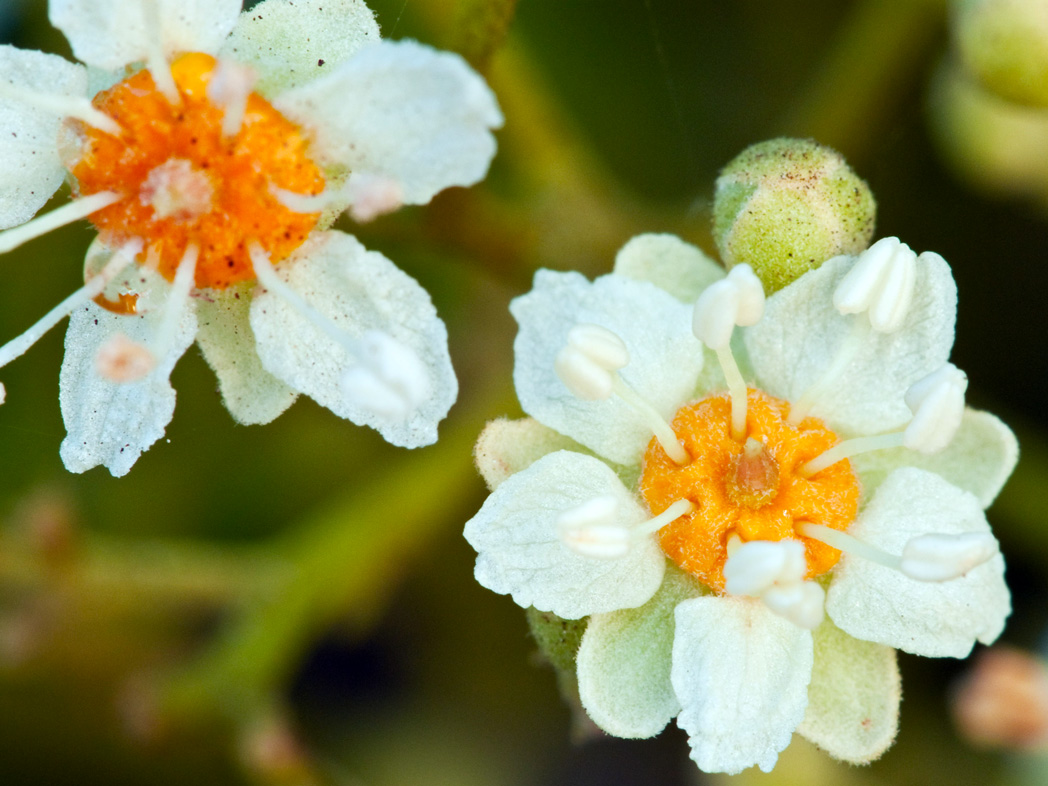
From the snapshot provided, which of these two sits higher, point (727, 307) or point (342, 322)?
point (727, 307)

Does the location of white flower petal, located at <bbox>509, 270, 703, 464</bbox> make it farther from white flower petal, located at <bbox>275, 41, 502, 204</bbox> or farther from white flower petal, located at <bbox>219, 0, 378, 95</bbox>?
white flower petal, located at <bbox>219, 0, 378, 95</bbox>

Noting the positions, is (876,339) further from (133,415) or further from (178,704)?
(178,704)

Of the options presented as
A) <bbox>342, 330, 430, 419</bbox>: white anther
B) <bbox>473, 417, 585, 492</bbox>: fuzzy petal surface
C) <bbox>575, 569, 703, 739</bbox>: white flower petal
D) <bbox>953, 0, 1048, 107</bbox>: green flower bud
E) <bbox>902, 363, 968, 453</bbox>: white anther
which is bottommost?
<bbox>575, 569, 703, 739</bbox>: white flower petal

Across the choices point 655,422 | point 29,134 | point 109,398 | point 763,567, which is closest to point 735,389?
point 655,422

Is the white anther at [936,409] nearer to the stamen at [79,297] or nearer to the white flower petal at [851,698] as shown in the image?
the white flower petal at [851,698]

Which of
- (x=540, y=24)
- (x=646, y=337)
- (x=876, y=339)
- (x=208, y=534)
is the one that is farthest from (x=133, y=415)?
(x=540, y=24)

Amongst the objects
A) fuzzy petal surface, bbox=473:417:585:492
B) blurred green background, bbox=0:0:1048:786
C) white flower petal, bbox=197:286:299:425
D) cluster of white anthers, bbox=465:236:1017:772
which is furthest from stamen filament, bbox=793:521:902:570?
blurred green background, bbox=0:0:1048:786

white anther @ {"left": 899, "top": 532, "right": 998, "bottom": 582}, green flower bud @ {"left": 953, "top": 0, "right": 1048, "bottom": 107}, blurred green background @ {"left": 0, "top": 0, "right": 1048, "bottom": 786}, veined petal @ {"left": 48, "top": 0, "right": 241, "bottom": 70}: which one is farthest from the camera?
blurred green background @ {"left": 0, "top": 0, "right": 1048, "bottom": 786}

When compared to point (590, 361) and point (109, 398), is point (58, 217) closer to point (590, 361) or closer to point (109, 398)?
point (109, 398)
